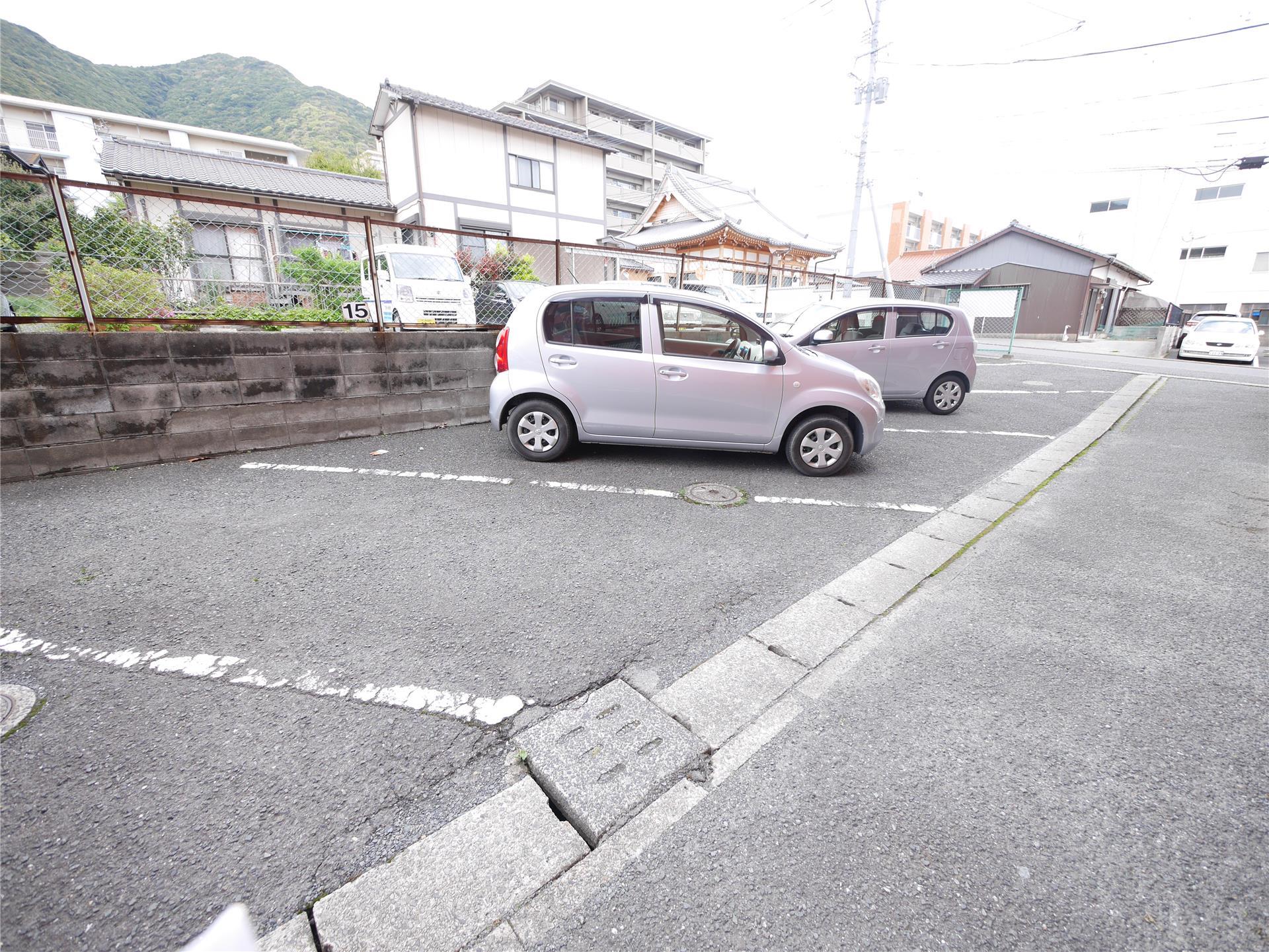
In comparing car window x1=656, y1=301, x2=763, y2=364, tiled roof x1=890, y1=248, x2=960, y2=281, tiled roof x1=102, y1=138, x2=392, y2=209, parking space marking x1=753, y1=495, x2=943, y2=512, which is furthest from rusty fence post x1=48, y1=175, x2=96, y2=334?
tiled roof x1=890, y1=248, x2=960, y2=281

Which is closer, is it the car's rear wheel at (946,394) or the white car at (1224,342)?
the car's rear wheel at (946,394)

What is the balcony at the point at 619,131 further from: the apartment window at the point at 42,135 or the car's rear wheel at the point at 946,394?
the car's rear wheel at the point at 946,394

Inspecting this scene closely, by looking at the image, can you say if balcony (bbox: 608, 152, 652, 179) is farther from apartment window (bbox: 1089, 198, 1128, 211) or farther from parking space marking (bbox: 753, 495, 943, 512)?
parking space marking (bbox: 753, 495, 943, 512)

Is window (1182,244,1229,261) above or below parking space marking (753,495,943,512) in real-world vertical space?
above

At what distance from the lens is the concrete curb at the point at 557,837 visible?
4.77ft

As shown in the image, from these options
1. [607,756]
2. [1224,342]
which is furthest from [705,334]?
[1224,342]

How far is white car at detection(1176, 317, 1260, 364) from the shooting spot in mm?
16062

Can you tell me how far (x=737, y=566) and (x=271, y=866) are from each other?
2486 millimetres

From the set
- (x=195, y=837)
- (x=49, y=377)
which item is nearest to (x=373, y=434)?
(x=49, y=377)

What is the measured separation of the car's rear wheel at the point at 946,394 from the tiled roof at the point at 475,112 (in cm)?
1984

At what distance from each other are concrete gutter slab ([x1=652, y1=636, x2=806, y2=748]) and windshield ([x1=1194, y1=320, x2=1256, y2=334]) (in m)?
22.6

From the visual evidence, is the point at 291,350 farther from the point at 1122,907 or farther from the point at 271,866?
the point at 1122,907

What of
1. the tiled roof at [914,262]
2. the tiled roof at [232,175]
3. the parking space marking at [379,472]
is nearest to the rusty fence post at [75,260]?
the parking space marking at [379,472]

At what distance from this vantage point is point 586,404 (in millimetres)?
4961
